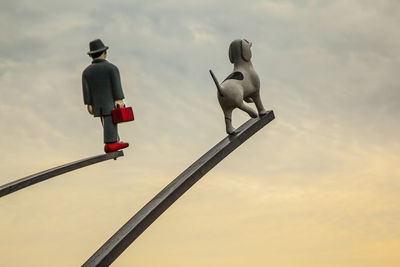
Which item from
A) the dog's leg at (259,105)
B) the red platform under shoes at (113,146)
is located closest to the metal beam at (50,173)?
the red platform under shoes at (113,146)

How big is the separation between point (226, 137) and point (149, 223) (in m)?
1.43

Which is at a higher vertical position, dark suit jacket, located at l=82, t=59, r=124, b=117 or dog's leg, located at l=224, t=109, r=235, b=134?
dark suit jacket, located at l=82, t=59, r=124, b=117

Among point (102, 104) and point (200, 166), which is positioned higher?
point (102, 104)

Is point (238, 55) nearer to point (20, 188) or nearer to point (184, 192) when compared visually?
point (184, 192)

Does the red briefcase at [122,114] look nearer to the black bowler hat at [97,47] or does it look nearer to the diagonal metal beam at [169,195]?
the black bowler hat at [97,47]

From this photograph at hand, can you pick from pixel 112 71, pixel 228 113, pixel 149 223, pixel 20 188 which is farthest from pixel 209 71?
pixel 20 188

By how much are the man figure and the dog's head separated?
1303mm

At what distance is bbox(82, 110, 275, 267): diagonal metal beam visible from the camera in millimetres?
8023

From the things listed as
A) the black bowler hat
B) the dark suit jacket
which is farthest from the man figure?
the black bowler hat

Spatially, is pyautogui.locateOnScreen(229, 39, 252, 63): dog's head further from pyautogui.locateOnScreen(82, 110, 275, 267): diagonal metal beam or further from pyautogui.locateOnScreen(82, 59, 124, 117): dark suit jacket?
pyautogui.locateOnScreen(82, 59, 124, 117): dark suit jacket

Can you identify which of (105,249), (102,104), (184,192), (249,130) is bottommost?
(105,249)

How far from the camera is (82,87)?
9.13 metres

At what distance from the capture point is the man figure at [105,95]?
9023 mm

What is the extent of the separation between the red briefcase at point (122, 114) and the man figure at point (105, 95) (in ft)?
0.23
